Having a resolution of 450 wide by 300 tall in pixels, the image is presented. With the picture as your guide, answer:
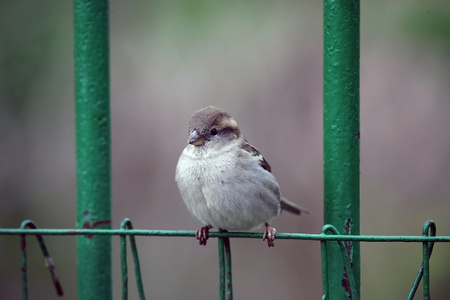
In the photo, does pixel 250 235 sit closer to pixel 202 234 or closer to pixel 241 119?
pixel 202 234

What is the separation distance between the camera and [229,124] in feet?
7.21

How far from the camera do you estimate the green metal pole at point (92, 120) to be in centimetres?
178

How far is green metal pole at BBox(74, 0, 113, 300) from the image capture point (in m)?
1.78

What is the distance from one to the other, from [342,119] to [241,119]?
46.3 inches

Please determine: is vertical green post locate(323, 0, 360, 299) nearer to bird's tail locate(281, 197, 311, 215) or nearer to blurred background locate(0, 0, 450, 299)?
bird's tail locate(281, 197, 311, 215)

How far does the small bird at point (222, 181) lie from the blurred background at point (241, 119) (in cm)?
64

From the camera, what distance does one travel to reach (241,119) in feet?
9.32

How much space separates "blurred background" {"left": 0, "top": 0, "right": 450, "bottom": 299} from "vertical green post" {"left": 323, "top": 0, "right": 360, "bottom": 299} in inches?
42.5

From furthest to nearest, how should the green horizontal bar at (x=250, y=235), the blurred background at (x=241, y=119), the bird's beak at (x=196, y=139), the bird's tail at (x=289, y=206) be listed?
the blurred background at (x=241, y=119) < the bird's tail at (x=289, y=206) < the bird's beak at (x=196, y=139) < the green horizontal bar at (x=250, y=235)

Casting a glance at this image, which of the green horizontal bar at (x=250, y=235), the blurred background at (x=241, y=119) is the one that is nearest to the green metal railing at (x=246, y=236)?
the green horizontal bar at (x=250, y=235)

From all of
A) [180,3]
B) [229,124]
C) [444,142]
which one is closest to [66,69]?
[180,3]

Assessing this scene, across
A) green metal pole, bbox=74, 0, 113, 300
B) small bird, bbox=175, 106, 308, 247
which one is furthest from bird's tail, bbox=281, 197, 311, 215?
green metal pole, bbox=74, 0, 113, 300

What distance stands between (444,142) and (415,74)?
0.94 feet

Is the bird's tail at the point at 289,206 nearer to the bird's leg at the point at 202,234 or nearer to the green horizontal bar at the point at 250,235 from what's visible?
the bird's leg at the point at 202,234
